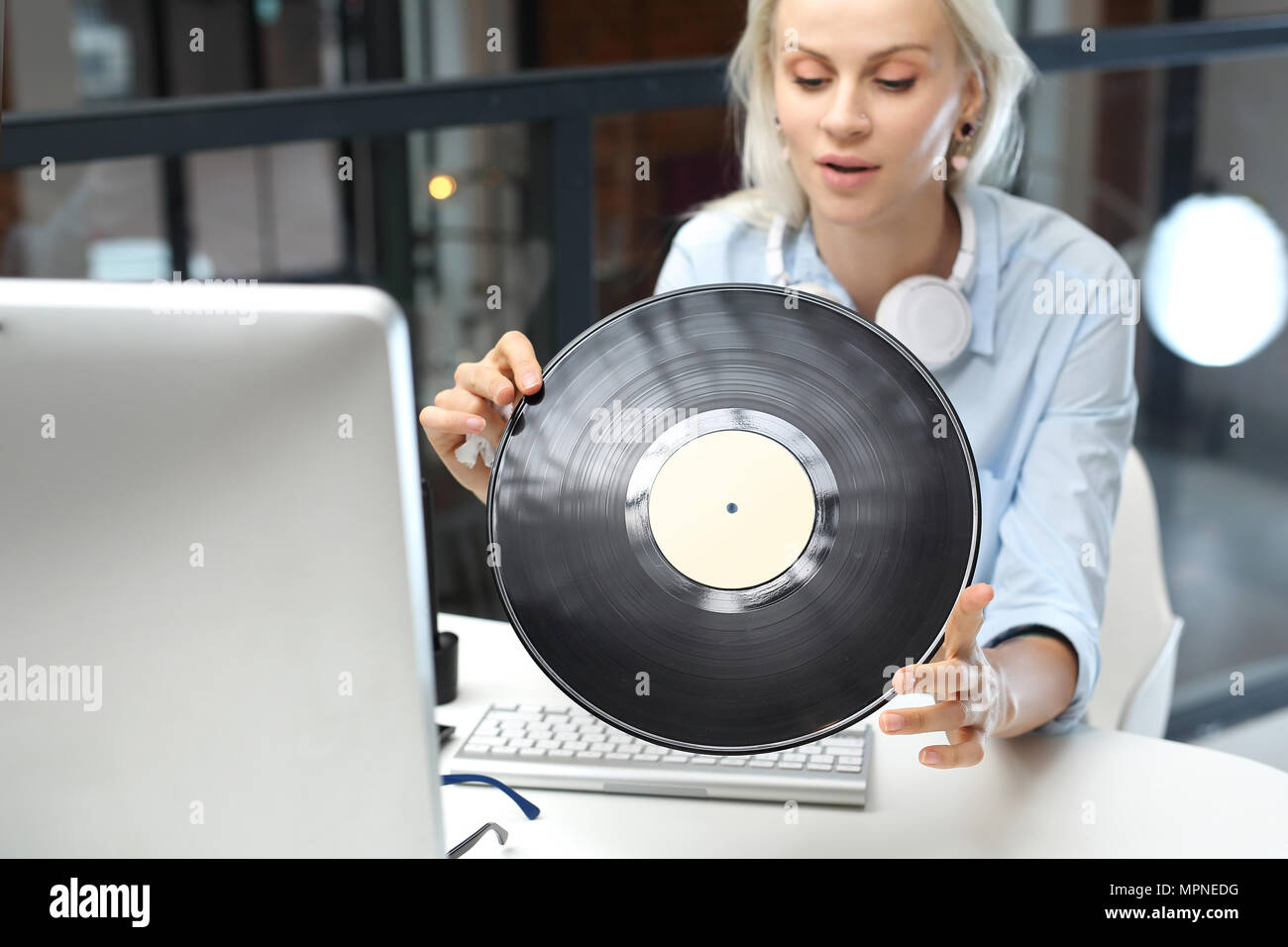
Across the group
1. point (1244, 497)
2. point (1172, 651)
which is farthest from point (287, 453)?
point (1244, 497)

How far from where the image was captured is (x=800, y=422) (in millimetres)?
752

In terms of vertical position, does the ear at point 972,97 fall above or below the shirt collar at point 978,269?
above

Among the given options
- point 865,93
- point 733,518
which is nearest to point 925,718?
point 733,518

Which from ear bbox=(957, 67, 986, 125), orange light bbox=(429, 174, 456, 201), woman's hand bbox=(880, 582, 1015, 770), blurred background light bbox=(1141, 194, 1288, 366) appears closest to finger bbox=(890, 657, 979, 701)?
woman's hand bbox=(880, 582, 1015, 770)

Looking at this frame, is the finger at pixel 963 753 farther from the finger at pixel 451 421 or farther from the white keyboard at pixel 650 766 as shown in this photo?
the finger at pixel 451 421

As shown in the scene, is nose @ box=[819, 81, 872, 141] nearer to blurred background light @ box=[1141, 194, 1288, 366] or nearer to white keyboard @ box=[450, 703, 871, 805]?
white keyboard @ box=[450, 703, 871, 805]

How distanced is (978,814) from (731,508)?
28cm

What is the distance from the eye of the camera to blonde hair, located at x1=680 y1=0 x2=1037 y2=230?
1138 mm

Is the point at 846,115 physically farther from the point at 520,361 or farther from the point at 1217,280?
the point at 1217,280

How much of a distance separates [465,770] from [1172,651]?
0.84 m

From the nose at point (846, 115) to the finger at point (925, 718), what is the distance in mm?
546

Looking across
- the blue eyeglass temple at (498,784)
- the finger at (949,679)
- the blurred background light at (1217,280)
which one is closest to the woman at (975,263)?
the finger at (949,679)

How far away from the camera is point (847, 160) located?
3.66 ft

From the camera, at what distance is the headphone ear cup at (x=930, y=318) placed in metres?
1.13
